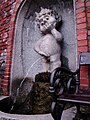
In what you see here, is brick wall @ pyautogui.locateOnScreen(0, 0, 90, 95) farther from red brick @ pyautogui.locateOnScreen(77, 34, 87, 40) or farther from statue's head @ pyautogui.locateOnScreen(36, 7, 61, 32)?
statue's head @ pyautogui.locateOnScreen(36, 7, 61, 32)

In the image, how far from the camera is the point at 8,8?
324 cm

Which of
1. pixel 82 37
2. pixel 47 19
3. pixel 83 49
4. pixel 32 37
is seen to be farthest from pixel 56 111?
pixel 32 37

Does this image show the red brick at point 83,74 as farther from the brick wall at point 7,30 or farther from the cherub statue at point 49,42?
the brick wall at point 7,30

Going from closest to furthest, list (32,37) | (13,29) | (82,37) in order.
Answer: (82,37) < (13,29) < (32,37)

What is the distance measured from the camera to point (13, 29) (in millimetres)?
2953

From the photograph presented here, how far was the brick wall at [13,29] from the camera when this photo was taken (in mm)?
1957

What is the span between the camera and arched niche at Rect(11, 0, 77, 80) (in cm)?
276

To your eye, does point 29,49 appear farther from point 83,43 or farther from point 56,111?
point 56,111

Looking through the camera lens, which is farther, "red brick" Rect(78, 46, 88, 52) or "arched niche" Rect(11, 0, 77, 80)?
"arched niche" Rect(11, 0, 77, 80)

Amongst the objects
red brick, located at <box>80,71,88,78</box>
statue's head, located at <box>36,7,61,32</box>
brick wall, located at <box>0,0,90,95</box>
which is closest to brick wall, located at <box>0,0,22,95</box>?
brick wall, located at <box>0,0,90,95</box>

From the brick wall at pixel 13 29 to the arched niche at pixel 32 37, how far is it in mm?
94

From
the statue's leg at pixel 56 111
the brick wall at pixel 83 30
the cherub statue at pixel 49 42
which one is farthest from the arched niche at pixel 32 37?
the statue's leg at pixel 56 111

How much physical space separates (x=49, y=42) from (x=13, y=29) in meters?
0.82

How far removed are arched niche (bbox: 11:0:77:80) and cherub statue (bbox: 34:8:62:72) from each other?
207 mm
